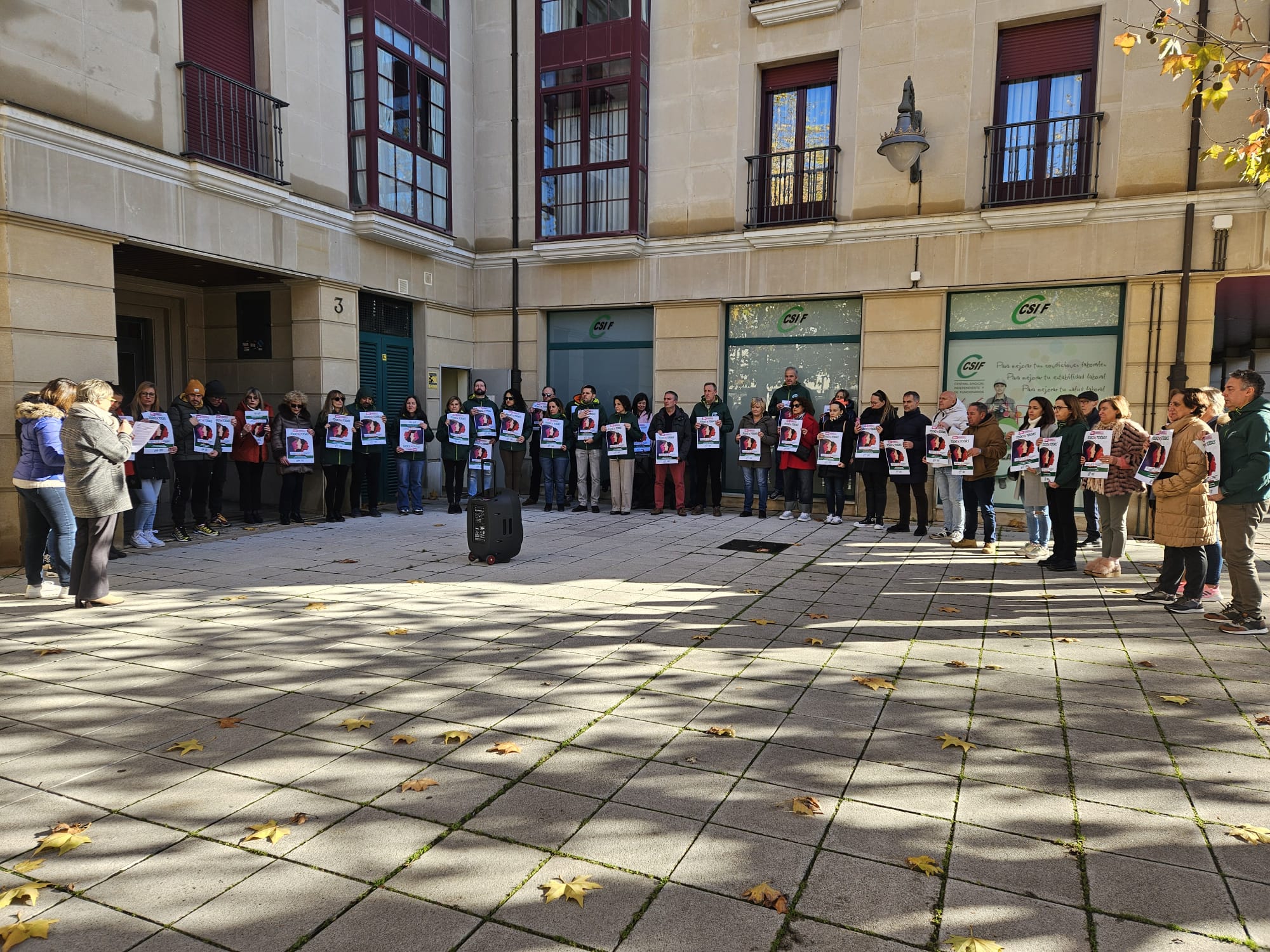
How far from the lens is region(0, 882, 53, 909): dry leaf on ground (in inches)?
109

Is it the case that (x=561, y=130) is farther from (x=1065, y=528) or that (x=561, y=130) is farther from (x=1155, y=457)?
(x=1155, y=457)

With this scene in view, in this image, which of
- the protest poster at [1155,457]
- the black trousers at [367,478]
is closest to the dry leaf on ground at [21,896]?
the protest poster at [1155,457]

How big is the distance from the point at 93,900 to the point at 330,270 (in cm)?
1147

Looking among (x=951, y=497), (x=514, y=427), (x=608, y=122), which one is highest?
(x=608, y=122)

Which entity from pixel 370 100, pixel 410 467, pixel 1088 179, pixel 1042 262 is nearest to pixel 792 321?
pixel 1042 262

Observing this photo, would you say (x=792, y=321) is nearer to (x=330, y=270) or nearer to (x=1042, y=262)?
(x=1042, y=262)

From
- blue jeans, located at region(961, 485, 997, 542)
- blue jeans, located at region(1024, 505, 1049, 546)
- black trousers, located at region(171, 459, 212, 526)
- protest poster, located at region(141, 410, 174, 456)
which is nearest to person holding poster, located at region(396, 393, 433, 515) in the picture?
black trousers, located at region(171, 459, 212, 526)

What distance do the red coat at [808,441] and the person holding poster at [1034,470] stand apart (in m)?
3.20

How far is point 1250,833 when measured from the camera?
331 cm

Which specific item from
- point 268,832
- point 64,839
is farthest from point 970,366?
point 64,839

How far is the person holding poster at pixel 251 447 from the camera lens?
38.3ft

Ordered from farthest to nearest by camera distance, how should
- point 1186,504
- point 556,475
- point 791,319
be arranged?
point 791,319 < point 556,475 < point 1186,504

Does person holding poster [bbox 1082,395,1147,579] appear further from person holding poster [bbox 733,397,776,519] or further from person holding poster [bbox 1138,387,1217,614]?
person holding poster [bbox 733,397,776,519]

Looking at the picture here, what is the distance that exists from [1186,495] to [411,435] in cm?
1041
